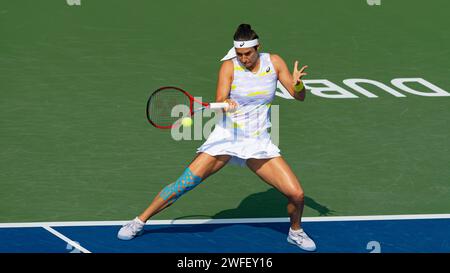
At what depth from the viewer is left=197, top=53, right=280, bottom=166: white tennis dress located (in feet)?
37.8

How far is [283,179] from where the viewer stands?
455 inches

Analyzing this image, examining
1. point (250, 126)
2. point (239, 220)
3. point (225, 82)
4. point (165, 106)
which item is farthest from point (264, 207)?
point (225, 82)

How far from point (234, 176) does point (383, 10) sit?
5.39 meters

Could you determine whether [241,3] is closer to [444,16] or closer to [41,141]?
[444,16]

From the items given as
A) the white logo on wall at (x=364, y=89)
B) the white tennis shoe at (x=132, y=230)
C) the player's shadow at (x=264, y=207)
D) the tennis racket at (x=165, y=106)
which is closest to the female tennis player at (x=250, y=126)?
the tennis racket at (x=165, y=106)

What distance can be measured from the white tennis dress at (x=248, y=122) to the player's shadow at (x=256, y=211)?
1.16 m

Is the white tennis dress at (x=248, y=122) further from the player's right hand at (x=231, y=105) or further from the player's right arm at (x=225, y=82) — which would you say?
the player's right hand at (x=231, y=105)

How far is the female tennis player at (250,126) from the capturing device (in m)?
11.5

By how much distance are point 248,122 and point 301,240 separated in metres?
1.41

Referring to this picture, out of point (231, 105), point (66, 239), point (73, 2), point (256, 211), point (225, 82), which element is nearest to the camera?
point (231, 105)

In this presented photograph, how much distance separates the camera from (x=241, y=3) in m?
17.8

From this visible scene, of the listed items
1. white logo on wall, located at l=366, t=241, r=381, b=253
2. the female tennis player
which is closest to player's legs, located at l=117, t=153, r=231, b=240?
the female tennis player

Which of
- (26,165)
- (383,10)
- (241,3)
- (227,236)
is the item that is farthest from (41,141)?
(383,10)

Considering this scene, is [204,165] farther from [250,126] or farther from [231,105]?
[231,105]
